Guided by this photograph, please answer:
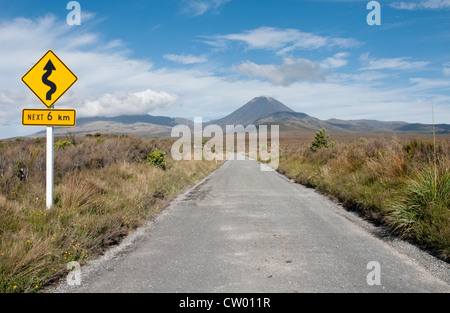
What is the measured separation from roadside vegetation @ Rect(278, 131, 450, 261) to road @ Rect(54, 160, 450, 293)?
0.42 meters

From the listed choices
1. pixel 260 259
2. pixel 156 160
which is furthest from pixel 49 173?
pixel 156 160

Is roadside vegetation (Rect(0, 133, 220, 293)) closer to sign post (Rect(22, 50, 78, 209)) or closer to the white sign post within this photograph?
the white sign post

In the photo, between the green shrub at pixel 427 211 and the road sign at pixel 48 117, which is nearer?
the green shrub at pixel 427 211

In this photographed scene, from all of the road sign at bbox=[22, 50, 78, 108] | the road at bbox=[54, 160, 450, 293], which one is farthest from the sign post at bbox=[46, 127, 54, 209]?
the road at bbox=[54, 160, 450, 293]

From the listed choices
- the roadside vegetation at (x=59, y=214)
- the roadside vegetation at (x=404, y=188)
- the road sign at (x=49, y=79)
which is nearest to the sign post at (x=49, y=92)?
the road sign at (x=49, y=79)

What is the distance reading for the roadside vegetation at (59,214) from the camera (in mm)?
3732

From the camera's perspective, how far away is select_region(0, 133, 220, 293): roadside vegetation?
373cm

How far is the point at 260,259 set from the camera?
440cm

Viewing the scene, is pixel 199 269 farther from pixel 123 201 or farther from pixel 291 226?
pixel 123 201

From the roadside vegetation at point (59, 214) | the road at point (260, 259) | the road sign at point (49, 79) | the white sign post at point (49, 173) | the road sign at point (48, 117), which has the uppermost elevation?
the road sign at point (49, 79)

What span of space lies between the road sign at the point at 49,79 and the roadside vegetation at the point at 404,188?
7.35 m

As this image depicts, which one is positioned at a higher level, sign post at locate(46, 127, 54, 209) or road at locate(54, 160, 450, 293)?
sign post at locate(46, 127, 54, 209)

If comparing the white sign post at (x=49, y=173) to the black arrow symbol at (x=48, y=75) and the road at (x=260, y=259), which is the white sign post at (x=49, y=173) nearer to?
the black arrow symbol at (x=48, y=75)
